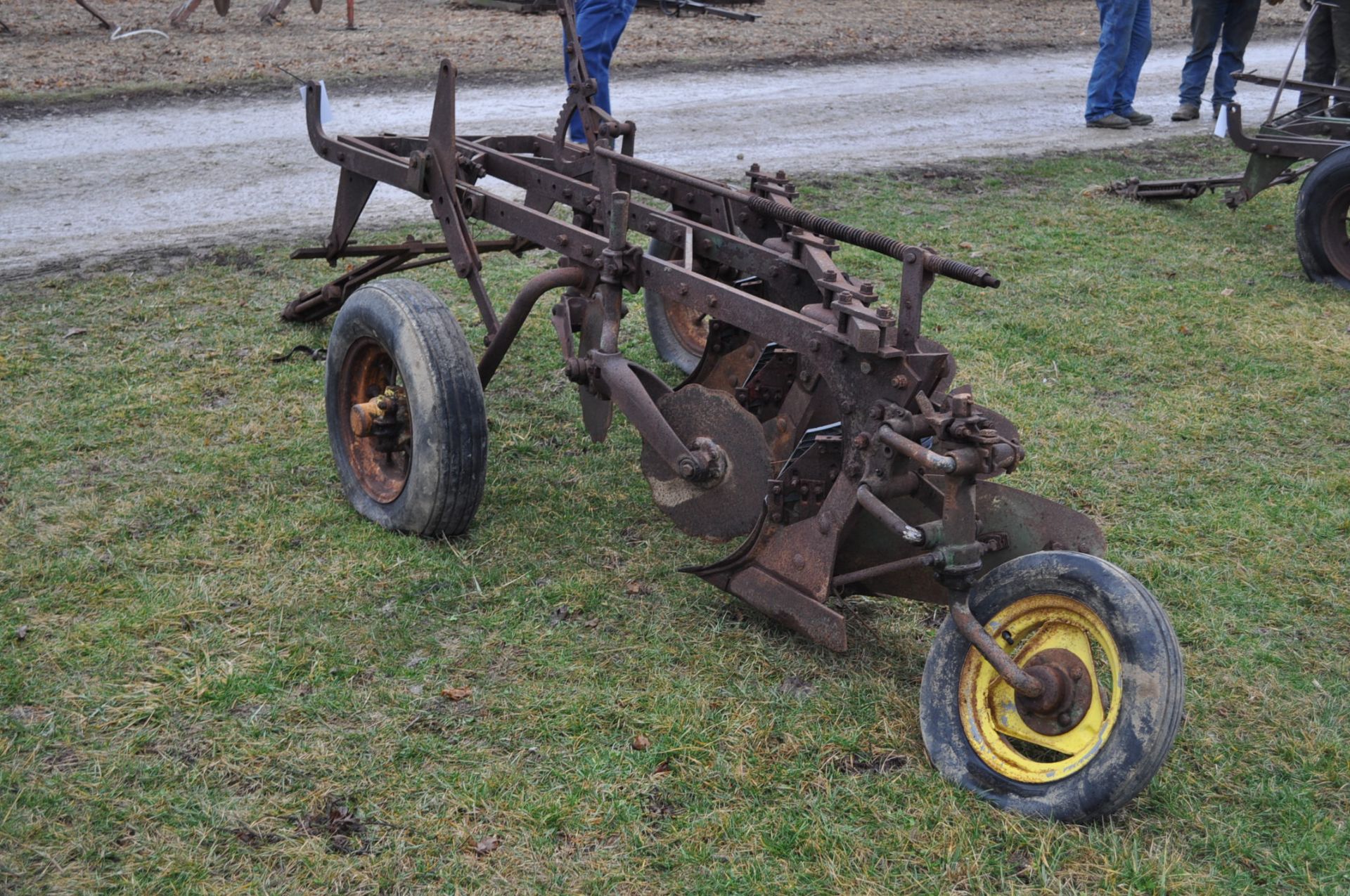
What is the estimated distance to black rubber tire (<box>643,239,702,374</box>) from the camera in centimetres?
610

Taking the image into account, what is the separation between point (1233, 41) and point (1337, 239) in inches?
210

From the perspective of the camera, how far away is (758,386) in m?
4.32

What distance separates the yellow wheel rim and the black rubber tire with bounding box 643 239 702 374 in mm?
3004

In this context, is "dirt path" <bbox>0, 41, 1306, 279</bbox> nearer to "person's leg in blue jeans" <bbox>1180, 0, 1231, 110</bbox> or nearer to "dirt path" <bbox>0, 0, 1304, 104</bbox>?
"person's leg in blue jeans" <bbox>1180, 0, 1231, 110</bbox>

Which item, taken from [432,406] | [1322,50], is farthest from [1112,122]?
[432,406]

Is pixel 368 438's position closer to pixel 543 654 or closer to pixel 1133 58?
pixel 543 654

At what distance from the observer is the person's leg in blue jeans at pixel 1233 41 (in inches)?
465

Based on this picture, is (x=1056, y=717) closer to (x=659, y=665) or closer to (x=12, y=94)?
(x=659, y=665)

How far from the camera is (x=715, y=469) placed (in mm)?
3975

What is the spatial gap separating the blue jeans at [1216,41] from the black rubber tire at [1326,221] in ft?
14.6

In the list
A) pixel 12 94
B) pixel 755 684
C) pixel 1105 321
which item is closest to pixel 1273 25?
pixel 1105 321

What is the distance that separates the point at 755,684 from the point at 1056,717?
95 cm

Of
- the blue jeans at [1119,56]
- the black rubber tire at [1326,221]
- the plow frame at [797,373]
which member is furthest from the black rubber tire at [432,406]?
the blue jeans at [1119,56]

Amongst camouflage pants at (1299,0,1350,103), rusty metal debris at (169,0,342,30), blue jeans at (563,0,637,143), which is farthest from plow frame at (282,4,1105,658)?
rusty metal debris at (169,0,342,30)
